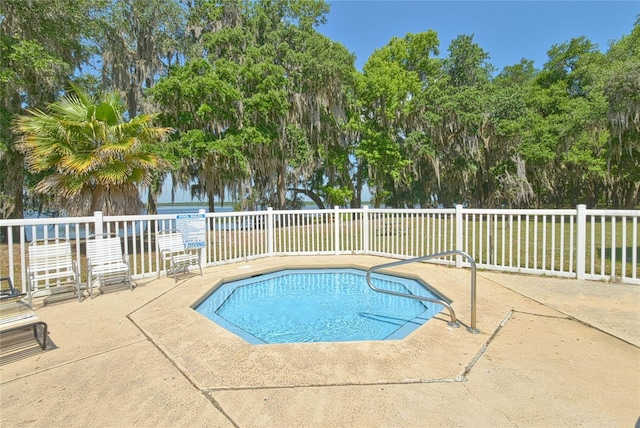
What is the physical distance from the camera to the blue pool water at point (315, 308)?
11.0 ft

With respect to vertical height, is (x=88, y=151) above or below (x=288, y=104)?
below

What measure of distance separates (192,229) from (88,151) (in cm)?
342

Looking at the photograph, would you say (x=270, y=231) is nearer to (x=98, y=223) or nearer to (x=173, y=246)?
(x=173, y=246)

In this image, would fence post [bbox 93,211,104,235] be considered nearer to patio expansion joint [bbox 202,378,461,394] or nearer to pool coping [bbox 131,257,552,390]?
pool coping [bbox 131,257,552,390]

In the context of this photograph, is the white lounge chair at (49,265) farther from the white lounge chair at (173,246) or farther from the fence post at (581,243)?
the fence post at (581,243)

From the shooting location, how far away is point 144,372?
7.27 feet

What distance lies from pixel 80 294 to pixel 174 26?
40.4 ft

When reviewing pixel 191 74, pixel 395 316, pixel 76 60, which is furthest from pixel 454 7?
pixel 76 60

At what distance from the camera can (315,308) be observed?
164 inches

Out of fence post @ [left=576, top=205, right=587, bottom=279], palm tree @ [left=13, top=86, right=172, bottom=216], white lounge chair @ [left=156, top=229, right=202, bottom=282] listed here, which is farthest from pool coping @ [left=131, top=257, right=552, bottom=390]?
palm tree @ [left=13, top=86, right=172, bottom=216]

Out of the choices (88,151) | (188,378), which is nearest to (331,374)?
(188,378)

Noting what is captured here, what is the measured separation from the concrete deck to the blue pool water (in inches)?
21.0

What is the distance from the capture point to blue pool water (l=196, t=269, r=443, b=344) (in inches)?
132

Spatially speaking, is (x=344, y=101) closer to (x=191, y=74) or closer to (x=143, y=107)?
(x=191, y=74)
